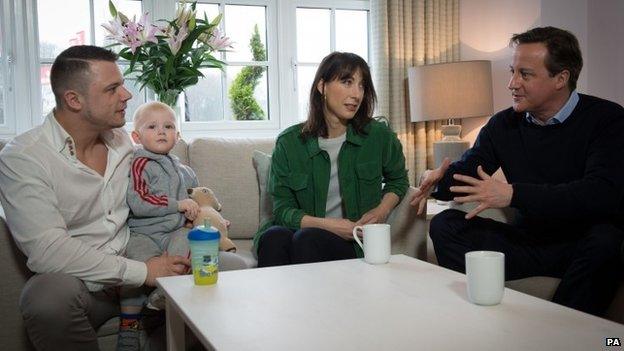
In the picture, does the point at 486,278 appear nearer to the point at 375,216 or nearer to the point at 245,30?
the point at 375,216

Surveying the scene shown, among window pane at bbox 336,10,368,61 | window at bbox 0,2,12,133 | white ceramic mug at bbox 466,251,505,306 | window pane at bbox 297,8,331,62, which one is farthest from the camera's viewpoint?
window pane at bbox 336,10,368,61

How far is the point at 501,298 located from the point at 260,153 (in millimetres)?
1604

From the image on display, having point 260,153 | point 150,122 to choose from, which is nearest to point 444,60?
point 260,153

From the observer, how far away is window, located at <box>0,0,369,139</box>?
10.7ft

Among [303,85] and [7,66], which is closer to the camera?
[7,66]

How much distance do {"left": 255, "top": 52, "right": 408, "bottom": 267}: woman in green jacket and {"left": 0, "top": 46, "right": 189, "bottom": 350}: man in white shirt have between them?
54 centimetres

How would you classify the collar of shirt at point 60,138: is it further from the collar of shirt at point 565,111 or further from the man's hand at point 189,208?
the collar of shirt at point 565,111

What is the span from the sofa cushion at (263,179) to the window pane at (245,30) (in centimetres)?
127

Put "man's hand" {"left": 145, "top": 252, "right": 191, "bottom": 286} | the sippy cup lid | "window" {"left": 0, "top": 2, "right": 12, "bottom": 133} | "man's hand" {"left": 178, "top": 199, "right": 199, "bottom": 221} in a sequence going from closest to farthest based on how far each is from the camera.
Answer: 1. the sippy cup lid
2. "man's hand" {"left": 145, "top": 252, "right": 191, "bottom": 286}
3. "man's hand" {"left": 178, "top": 199, "right": 199, "bottom": 221}
4. "window" {"left": 0, "top": 2, "right": 12, "bottom": 133}

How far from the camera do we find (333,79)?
87.6 inches

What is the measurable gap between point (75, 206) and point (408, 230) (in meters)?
1.20

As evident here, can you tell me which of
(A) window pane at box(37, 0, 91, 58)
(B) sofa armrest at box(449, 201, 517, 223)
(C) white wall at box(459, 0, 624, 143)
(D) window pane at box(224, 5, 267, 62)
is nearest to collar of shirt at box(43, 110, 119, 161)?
(B) sofa armrest at box(449, 201, 517, 223)

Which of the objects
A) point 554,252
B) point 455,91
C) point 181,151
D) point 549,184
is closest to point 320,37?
point 455,91

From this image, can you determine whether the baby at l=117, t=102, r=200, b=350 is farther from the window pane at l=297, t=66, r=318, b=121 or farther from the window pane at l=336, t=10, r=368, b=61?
the window pane at l=336, t=10, r=368, b=61
